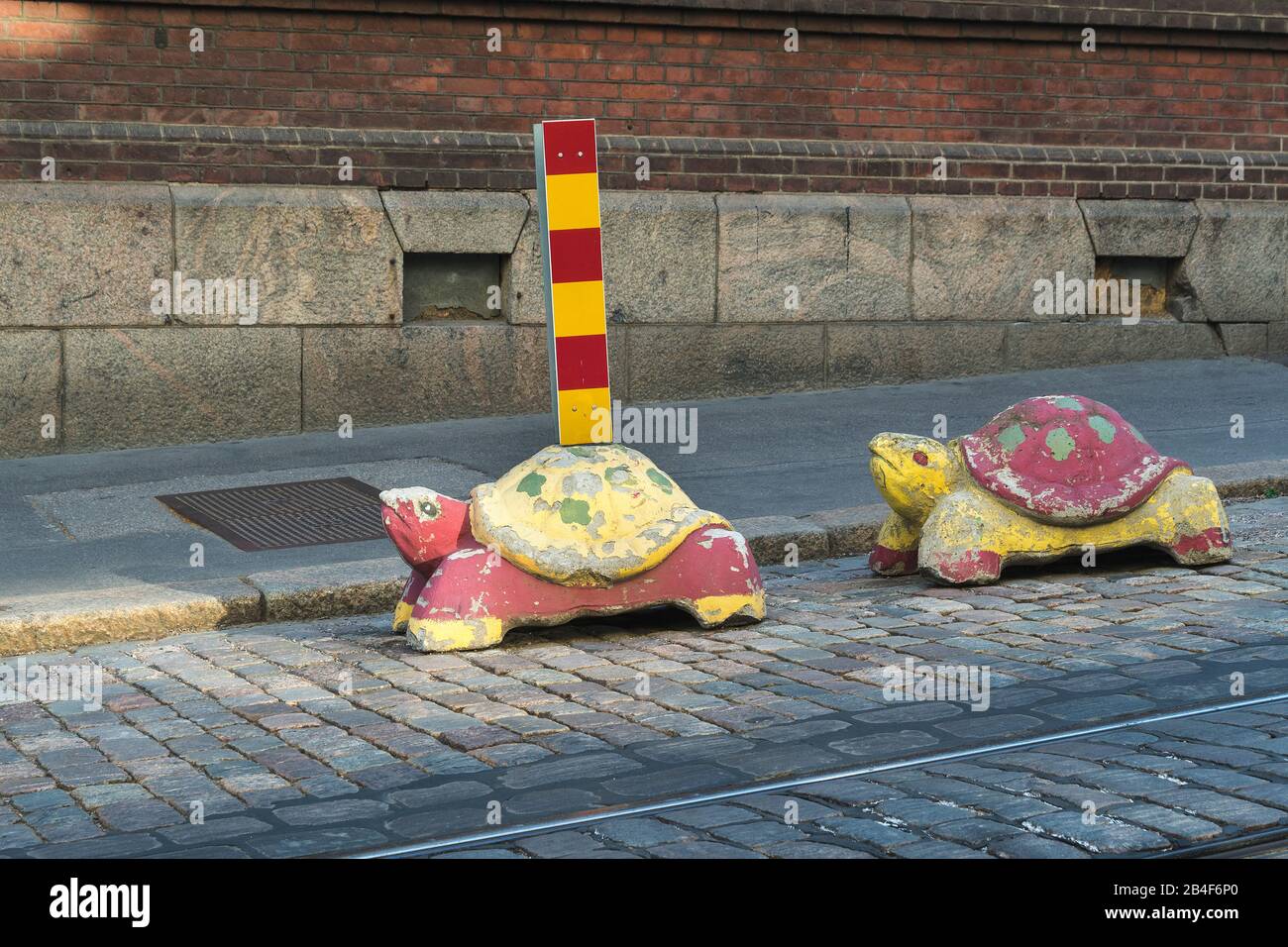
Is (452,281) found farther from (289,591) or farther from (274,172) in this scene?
(289,591)

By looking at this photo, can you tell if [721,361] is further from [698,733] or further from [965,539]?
[698,733]

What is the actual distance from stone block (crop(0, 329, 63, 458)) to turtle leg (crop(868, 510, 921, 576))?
15.3ft

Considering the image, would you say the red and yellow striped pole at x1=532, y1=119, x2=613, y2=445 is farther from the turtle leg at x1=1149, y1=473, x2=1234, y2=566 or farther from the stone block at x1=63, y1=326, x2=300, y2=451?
the stone block at x1=63, y1=326, x2=300, y2=451

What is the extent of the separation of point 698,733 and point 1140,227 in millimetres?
7827

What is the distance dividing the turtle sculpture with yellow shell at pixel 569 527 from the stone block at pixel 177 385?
12.3ft

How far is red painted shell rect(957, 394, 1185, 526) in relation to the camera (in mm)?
6660

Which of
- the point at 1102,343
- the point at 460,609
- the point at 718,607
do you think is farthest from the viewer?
the point at 1102,343

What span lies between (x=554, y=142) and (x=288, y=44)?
4.06 meters

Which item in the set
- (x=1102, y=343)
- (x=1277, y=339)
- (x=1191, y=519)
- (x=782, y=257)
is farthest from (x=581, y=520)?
(x=1277, y=339)

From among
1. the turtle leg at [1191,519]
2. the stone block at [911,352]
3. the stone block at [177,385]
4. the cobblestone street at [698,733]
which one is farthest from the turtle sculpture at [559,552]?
the stone block at [911,352]

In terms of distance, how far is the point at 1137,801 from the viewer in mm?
4113

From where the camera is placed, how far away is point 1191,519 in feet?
22.4

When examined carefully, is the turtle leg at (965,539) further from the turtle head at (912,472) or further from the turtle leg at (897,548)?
the turtle leg at (897,548)

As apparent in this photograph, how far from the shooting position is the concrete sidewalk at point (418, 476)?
655 cm
